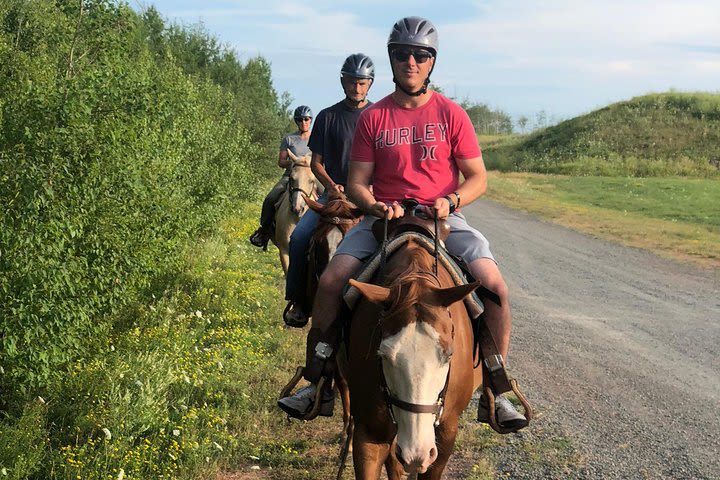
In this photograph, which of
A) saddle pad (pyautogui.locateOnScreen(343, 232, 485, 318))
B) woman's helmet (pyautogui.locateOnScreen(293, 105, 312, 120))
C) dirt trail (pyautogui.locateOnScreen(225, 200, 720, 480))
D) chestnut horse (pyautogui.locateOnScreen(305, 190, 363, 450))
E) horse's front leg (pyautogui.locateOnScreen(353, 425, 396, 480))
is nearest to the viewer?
horse's front leg (pyautogui.locateOnScreen(353, 425, 396, 480))

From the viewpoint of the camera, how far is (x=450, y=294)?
13.5 feet

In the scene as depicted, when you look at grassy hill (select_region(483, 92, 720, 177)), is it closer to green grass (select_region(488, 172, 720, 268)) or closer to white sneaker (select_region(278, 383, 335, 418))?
green grass (select_region(488, 172, 720, 268))

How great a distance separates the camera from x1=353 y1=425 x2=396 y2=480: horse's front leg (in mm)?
4727

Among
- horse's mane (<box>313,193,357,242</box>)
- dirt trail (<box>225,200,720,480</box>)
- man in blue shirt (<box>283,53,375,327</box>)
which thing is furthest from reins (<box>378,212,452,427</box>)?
man in blue shirt (<box>283,53,375,327</box>)

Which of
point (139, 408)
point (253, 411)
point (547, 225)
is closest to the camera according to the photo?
point (139, 408)

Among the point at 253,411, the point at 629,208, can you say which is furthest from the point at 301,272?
the point at 629,208

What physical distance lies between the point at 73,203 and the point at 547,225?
23172 millimetres

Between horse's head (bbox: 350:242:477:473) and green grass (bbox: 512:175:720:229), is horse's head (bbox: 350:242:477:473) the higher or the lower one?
the higher one

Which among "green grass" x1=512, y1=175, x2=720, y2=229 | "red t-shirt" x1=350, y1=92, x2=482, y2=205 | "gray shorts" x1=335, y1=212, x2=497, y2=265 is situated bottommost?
"green grass" x1=512, y1=175, x2=720, y2=229

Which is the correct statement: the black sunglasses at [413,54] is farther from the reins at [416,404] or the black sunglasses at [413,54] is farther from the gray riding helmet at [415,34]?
the reins at [416,404]

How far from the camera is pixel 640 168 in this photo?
6269 centimetres

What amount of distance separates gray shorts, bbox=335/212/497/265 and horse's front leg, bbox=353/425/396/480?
1.18m

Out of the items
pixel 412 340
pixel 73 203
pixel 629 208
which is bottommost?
pixel 629 208

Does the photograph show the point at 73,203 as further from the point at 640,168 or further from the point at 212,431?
the point at 640,168
